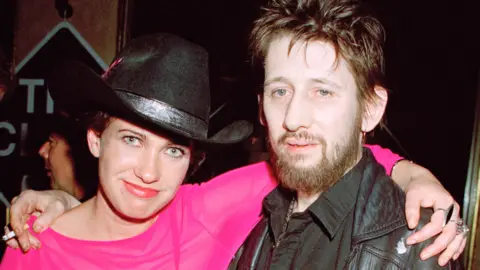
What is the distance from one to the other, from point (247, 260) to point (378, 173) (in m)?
0.70

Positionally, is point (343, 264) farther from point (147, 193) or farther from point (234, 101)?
point (234, 101)

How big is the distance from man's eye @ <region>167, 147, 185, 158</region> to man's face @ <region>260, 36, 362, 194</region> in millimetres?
470

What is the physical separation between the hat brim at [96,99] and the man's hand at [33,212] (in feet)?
1.49

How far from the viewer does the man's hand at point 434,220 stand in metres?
1.29

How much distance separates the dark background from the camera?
4027 mm

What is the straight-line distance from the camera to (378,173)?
1603 mm

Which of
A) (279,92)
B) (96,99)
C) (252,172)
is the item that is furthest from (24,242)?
(279,92)

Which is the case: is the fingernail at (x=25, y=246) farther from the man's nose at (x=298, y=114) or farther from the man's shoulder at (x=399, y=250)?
the man's shoulder at (x=399, y=250)

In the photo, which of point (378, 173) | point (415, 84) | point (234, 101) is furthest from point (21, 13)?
point (415, 84)

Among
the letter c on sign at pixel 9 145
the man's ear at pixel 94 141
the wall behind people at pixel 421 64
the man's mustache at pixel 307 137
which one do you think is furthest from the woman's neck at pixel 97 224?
the wall behind people at pixel 421 64

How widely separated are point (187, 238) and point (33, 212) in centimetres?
73

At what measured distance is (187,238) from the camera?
1.84 meters

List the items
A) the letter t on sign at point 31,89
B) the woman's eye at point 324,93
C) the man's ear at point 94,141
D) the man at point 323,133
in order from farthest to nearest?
the letter t on sign at point 31,89, the man's ear at point 94,141, the woman's eye at point 324,93, the man at point 323,133

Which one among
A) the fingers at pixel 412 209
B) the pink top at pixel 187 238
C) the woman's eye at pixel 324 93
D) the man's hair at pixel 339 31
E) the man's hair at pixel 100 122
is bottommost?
the pink top at pixel 187 238
